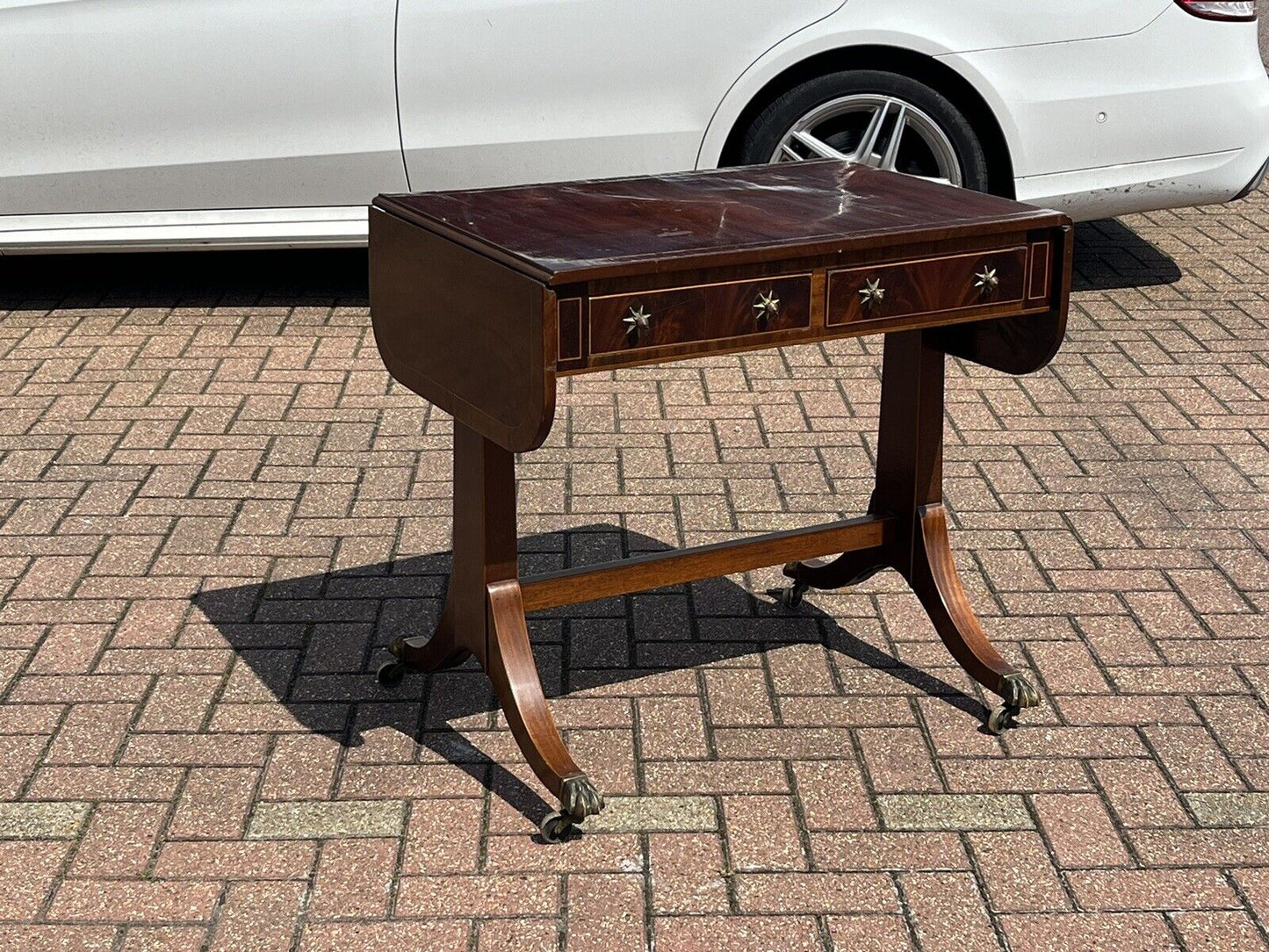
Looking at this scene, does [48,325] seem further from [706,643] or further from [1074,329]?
[1074,329]

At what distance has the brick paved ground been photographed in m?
2.88

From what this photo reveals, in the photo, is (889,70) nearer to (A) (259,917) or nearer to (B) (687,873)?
(B) (687,873)

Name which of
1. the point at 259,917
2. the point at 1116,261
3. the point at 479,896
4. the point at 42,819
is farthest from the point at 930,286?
the point at 1116,261

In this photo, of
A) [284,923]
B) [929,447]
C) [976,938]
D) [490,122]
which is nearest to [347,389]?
[490,122]

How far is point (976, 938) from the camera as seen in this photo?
2.78m

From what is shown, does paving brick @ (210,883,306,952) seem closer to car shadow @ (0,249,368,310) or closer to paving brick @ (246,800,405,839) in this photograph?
paving brick @ (246,800,405,839)

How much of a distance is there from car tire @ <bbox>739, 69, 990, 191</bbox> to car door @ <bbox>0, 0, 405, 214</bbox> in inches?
51.9

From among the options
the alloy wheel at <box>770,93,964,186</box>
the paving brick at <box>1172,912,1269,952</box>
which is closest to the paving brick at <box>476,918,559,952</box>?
the paving brick at <box>1172,912,1269,952</box>

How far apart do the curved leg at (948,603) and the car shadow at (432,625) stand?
105 millimetres

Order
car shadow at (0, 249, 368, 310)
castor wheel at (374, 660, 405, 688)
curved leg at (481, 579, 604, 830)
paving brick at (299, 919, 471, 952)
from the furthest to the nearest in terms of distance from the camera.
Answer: car shadow at (0, 249, 368, 310), castor wheel at (374, 660, 405, 688), curved leg at (481, 579, 604, 830), paving brick at (299, 919, 471, 952)

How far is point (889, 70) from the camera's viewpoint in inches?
228

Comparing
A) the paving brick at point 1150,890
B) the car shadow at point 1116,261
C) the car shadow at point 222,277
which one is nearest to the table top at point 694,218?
the paving brick at point 1150,890

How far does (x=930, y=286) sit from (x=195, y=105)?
3.43m

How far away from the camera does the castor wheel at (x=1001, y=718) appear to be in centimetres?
341
